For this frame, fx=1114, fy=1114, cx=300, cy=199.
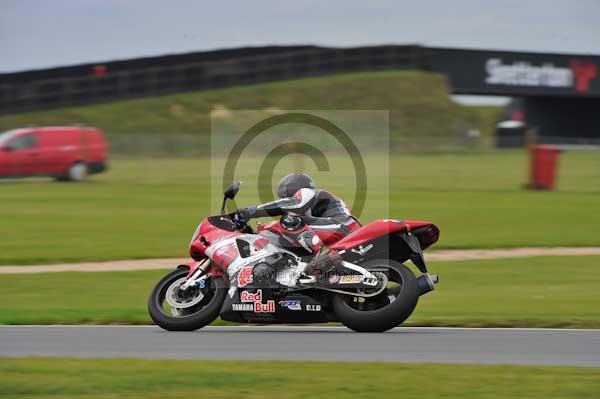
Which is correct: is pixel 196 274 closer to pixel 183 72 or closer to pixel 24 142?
pixel 24 142

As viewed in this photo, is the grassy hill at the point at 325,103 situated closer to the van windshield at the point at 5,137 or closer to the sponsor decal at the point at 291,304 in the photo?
the van windshield at the point at 5,137

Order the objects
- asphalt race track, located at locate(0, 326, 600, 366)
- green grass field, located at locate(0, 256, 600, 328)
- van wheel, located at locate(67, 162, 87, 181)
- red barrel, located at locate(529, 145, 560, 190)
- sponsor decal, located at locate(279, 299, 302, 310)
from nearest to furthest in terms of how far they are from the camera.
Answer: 1. asphalt race track, located at locate(0, 326, 600, 366)
2. sponsor decal, located at locate(279, 299, 302, 310)
3. green grass field, located at locate(0, 256, 600, 328)
4. red barrel, located at locate(529, 145, 560, 190)
5. van wheel, located at locate(67, 162, 87, 181)

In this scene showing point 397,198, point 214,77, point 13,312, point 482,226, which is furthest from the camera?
point 214,77

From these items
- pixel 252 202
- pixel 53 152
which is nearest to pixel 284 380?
pixel 252 202

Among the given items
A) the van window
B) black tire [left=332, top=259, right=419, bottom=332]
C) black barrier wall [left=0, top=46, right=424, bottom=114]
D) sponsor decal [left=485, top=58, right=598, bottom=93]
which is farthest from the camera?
sponsor decal [left=485, top=58, right=598, bottom=93]

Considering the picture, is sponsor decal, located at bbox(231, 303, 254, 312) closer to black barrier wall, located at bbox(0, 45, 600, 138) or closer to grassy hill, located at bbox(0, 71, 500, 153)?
black barrier wall, located at bbox(0, 45, 600, 138)

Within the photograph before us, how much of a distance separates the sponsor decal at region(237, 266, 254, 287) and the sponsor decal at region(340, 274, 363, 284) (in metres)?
0.94

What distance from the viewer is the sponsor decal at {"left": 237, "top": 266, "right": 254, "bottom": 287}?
34.8 feet

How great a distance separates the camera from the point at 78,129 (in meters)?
35.4

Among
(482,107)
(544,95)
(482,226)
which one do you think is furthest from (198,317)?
(482,107)

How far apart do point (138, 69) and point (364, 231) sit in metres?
44.9

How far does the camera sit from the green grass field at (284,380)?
749 cm

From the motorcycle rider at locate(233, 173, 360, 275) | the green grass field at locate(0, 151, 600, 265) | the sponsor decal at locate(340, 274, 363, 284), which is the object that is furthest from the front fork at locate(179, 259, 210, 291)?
the green grass field at locate(0, 151, 600, 265)

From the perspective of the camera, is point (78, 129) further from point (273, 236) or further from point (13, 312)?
point (273, 236)
